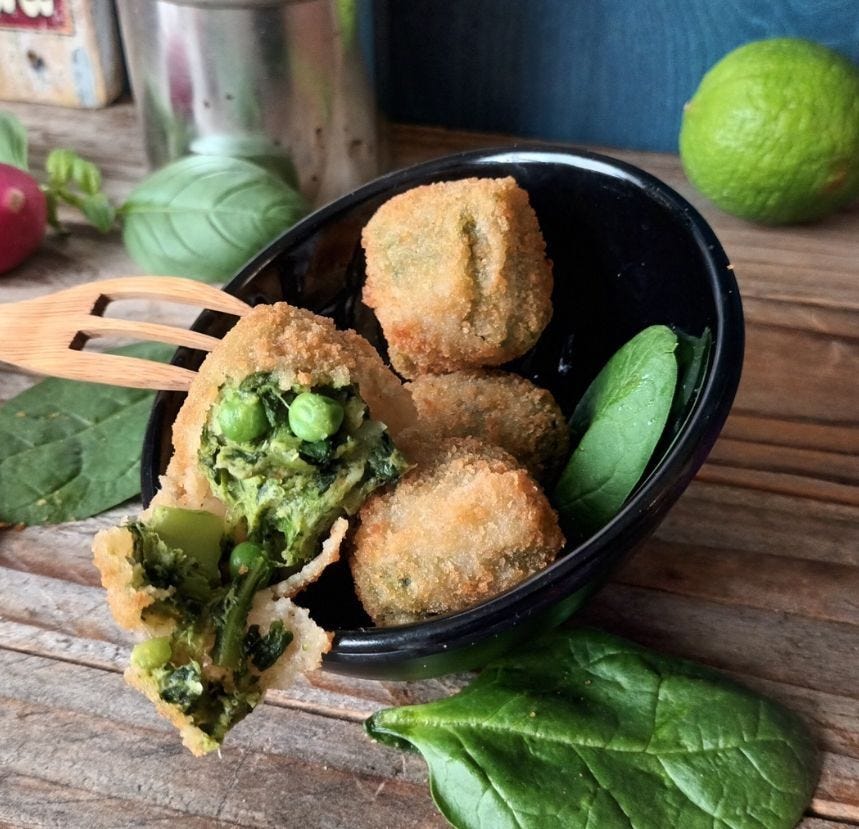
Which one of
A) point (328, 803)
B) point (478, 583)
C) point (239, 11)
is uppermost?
point (239, 11)

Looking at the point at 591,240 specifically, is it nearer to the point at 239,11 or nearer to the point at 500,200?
the point at 500,200

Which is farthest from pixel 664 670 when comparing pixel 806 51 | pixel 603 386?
pixel 806 51

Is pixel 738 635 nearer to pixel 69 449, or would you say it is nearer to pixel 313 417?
pixel 313 417

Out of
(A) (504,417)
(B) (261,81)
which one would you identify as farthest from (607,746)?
(B) (261,81)

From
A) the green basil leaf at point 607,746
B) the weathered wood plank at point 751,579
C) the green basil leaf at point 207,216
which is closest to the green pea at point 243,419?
the green basil leaf at point 607,746

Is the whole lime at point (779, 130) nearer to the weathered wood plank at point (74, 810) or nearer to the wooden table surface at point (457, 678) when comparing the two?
the wooden table surface at point (457, 678)

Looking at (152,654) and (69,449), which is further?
(69,449)

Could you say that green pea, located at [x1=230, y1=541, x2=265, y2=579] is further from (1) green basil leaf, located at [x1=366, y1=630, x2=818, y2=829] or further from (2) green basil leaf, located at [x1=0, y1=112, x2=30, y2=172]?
(2) green basil leaf, located at [x1=0, y1=112, x2=30, y2=172]

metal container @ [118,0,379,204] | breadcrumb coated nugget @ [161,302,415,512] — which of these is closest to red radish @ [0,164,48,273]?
metal container @ [118,0,379,204]
